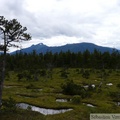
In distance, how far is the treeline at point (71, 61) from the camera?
12796cm

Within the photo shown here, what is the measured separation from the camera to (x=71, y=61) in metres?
151

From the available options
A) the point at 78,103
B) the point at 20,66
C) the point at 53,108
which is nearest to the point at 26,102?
the point at 53,108

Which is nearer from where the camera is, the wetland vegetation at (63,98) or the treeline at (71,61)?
the wetland vegetation at (63,98)

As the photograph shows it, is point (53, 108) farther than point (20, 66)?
No

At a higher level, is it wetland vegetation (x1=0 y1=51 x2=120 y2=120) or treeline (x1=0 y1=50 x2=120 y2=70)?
treeline (x1=0 y1=50 x2=120 y2=70)

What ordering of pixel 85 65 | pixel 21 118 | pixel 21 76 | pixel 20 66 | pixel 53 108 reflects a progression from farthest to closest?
pixel 85 65
pixel 20 66
pixel 21 76
pixel 53 108
pixel 21 118

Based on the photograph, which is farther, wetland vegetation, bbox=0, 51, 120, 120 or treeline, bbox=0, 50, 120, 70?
treeline, bbox=0, 50, 120, 70

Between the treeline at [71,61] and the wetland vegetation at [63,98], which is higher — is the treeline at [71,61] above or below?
above

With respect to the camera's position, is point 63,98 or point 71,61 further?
point 71,61

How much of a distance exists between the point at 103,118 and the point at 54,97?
120 feet

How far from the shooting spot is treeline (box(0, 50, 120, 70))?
420 ft

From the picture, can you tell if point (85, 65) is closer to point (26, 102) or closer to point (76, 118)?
point (26, 102)

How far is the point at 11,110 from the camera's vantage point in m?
34.8

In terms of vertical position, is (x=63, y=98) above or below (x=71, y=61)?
below
